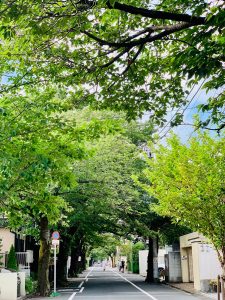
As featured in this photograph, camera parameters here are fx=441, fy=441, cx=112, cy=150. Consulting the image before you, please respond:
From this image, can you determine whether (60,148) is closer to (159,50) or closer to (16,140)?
(16,140)

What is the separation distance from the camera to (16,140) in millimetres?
12375

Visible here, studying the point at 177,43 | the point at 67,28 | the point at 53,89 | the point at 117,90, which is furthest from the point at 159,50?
the point at 53,89

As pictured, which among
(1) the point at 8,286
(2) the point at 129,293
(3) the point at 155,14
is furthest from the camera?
(2) the point at 129,293

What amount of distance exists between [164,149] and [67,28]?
10.1 metres

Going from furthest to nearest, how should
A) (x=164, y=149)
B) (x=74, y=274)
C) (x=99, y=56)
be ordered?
(x=74, y=274) < (x=164, y=149) < (x=99, y=56)

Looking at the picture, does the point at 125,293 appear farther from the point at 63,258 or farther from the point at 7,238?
the point at 7,238

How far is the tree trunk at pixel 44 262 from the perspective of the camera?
2345 cm

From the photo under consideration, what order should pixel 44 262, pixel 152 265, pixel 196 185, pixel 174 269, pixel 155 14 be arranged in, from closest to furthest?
1. pixel 155 14
2. pixel 196 185
3. pixel 44 262
4. pixel 174 269
5. pixel 152 265

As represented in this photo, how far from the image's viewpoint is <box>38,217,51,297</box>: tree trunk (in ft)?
76.9

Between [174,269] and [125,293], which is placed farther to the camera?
[174,269]

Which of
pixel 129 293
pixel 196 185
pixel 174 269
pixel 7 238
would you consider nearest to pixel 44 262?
pixel 129 293

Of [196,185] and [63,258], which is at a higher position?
[196,185]

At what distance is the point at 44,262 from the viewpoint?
80.8 feet

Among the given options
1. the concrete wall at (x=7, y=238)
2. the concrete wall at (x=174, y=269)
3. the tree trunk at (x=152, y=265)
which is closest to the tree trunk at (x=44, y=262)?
the concrete wall at (x=7, y=238)
